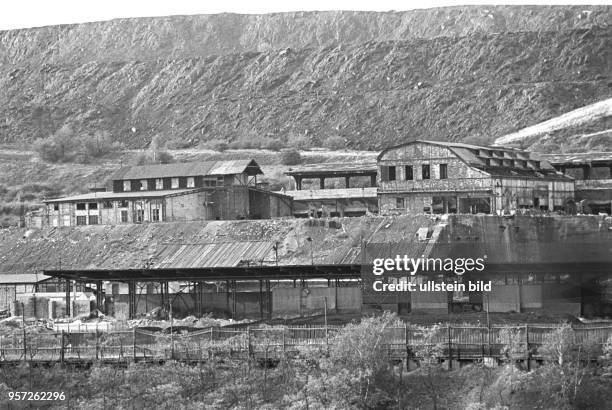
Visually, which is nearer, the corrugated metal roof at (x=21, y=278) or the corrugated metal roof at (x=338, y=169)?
the corrugated metal roof at (x=21, y=278)

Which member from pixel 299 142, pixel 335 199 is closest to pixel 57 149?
pixel 299 142

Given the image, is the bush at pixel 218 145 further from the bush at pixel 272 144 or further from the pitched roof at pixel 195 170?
the pitched roof at pixel 195 170

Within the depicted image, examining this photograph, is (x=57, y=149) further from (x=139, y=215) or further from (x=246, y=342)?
(x=246, y=342)

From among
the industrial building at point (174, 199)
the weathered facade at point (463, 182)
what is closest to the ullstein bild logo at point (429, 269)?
the weathered facade at point (463, 182)

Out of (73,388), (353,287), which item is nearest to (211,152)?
(353,287)

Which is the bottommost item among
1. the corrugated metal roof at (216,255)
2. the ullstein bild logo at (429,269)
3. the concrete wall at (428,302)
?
the concrete wall at (428,302)

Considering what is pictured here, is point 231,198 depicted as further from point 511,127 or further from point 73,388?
point 511,127
